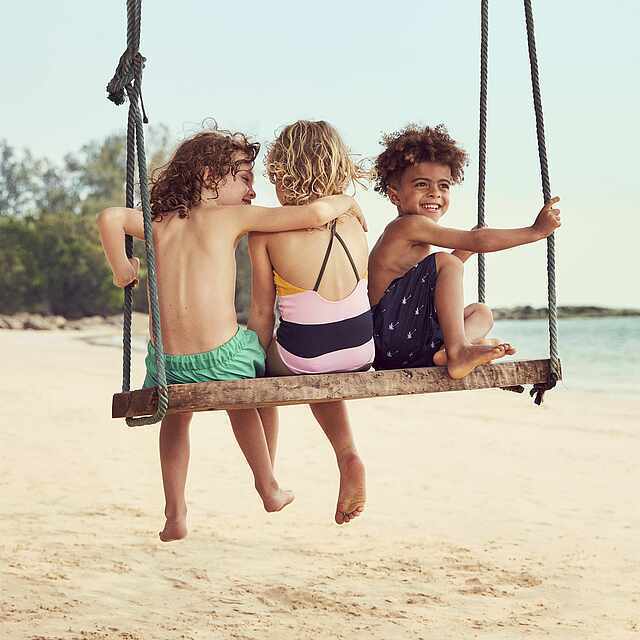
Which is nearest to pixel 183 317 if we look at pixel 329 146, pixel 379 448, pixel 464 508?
pixel 329 146

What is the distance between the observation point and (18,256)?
153ft

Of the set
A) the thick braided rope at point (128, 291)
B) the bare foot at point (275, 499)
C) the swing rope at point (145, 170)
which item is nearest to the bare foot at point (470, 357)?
the swing rope at point (145, 170)

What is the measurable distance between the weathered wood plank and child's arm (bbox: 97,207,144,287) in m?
0.47

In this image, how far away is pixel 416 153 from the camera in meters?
4.13

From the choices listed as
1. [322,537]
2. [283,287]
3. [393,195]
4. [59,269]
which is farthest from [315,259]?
[59,269]

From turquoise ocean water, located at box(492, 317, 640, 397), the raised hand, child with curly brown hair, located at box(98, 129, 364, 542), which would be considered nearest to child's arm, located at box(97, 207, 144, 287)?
child with curly brown hair, located at box(98, 129, 364, 542)

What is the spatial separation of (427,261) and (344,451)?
69 centimetres

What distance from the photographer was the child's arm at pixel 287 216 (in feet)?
12.0

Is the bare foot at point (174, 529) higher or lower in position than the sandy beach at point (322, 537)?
higher

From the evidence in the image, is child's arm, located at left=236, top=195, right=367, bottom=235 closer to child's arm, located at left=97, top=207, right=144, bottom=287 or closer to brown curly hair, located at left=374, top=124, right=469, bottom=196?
child's arm, located at left=97, top=207, right=144, bottom=287

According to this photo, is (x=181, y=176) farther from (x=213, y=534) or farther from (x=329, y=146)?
(x=213, y=534)

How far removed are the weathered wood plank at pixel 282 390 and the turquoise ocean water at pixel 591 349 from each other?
19.5 metres

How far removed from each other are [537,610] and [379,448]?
235 inches

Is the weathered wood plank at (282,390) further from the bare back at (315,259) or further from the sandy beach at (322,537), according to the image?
the sandy beach at (322,537)
